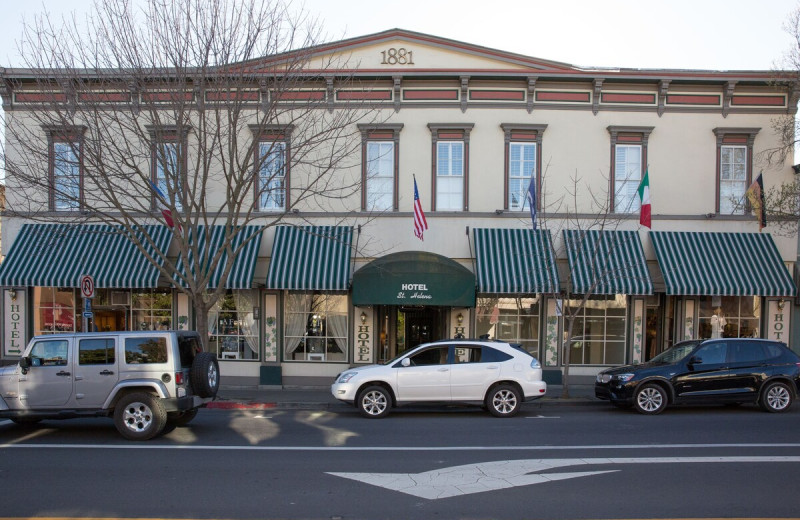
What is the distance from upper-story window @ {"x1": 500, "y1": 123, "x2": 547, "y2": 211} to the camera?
683 inches

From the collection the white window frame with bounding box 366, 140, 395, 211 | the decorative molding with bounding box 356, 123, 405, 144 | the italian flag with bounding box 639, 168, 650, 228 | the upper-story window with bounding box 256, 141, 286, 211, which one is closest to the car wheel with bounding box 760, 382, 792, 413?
the italian flag with bounding box 639, 168, 650, 228

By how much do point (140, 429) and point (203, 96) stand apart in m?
7.28

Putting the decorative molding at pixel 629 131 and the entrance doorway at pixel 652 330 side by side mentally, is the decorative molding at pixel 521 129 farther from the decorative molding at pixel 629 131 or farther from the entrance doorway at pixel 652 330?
the entrance doorway at pixel 652 330

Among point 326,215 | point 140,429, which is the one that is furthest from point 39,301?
point 140,429

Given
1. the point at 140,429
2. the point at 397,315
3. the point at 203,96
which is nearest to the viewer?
the point at 140,429

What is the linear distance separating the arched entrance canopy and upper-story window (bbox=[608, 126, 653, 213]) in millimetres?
5049

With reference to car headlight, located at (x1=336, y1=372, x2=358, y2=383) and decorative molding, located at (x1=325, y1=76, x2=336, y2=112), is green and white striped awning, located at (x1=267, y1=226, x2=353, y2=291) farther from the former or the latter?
car headlight, located at (x1=336, y1=372, x2=358, y2=383)

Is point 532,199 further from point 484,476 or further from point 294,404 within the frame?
point 484,476

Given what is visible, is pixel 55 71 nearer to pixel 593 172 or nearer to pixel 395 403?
pixel 395 403

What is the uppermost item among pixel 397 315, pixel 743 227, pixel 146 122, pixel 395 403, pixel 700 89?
pixel 700 89

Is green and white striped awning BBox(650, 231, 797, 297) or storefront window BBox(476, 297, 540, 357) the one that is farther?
storefront window BBox(476, 297, 540, 357)

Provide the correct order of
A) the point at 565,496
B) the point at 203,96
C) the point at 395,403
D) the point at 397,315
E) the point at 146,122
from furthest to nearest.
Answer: the point at 397,315 < the point at 146,122 < the point at 203,96 < the point at 395,403 < the point at 565,496

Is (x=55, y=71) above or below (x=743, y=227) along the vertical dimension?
above

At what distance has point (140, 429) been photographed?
395 inches
